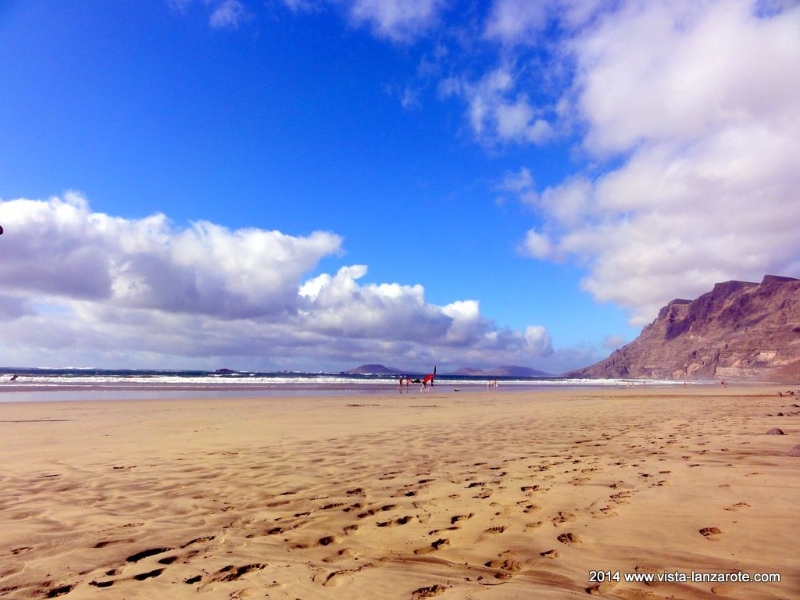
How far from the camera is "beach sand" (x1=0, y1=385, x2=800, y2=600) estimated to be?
3.80m

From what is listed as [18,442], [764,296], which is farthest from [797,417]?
[764,296]

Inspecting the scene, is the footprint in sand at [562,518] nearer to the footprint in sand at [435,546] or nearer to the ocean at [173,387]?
the footprint in sand at [435,546]

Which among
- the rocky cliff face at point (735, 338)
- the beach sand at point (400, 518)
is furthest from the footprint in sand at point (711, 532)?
the rocky cliff face at point (735, 338)

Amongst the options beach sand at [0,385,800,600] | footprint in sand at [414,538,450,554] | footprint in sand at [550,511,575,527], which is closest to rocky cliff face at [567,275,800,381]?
beach sand at [0,385,800,600]

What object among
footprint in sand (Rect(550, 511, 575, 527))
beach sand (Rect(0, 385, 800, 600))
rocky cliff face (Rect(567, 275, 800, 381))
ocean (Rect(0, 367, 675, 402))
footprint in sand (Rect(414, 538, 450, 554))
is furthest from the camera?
rocky cliff face (Rect(567, 275, 800, 381))

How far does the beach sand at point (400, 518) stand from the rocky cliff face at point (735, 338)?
443ft

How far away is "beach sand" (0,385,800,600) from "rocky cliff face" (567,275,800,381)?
13508 centimetres

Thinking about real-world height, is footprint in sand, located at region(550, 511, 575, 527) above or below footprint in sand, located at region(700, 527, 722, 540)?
below

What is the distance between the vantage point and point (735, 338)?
158125mm

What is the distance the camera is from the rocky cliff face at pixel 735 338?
13412 cm

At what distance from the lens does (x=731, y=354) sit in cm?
14888

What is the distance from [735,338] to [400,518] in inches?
7533

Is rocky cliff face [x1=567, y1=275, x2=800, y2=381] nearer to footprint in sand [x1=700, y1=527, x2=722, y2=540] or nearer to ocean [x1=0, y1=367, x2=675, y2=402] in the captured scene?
ocean [x1=0, y1=367, x2=675, y2=402]

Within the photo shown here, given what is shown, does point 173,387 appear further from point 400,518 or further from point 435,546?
point 435,546
